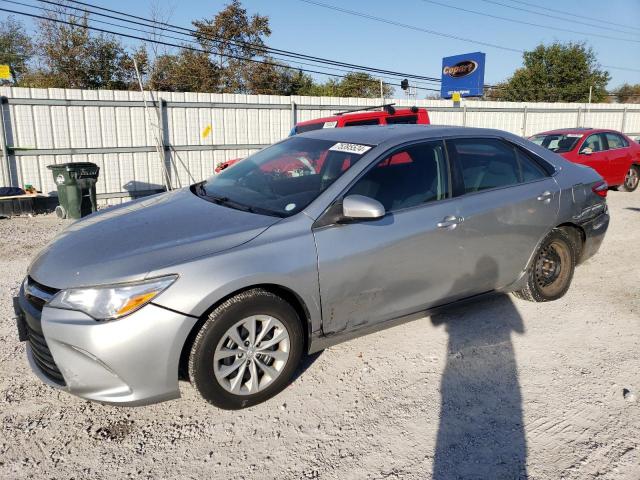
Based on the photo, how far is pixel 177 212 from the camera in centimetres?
337

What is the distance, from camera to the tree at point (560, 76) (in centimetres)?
4044

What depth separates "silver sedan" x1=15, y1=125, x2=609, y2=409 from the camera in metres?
2.57

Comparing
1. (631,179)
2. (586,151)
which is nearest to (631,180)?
(631,179)

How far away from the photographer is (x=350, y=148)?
3.62 metres

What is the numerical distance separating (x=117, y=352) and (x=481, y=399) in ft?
7.02

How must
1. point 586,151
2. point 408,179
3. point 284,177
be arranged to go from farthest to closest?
point 586,151
point 284,177
point 408,179

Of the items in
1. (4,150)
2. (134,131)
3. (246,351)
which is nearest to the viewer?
(246,351)

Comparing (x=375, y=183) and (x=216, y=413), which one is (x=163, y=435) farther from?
(x=375, y=183)

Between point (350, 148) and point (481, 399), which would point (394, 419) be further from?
point (350, 148)

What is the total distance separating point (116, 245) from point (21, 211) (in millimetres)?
8126

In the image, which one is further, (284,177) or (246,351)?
(284,177)

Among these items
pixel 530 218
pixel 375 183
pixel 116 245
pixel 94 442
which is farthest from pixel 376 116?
pixel 94 442

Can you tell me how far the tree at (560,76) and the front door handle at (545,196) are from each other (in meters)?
42.3

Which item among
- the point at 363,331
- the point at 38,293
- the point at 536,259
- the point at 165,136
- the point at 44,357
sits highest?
the point at 165,136
